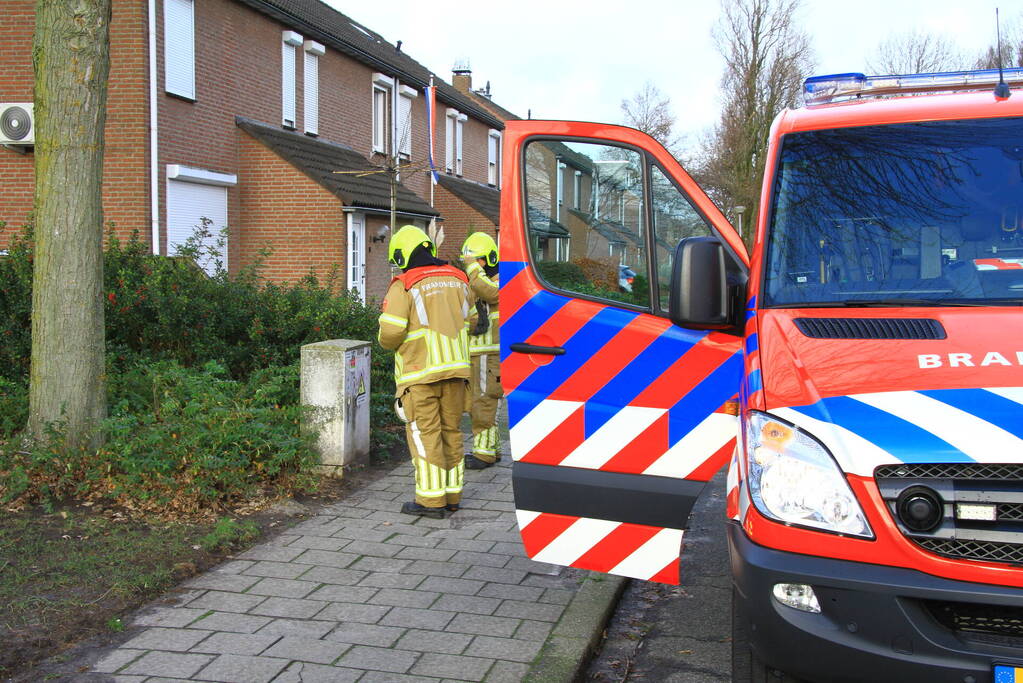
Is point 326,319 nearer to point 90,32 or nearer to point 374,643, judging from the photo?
point 90,32

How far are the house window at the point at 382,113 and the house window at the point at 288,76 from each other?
13.7 feet

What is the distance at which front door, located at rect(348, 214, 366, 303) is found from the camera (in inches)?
802

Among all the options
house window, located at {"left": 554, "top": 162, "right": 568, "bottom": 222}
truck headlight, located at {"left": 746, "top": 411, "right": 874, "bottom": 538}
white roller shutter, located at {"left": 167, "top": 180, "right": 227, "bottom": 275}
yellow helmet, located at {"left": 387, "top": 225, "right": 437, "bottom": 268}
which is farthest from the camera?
white roller shutter, located at {"left": 167, "top": 180, "right": 227, "bottom": 275}

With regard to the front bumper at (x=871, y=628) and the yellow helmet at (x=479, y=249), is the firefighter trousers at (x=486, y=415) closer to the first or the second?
the yellow helmet at (x=479, y=249)

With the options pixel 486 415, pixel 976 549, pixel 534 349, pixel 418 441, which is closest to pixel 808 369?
pixel 976 549

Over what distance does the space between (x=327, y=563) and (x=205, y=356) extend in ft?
12.0

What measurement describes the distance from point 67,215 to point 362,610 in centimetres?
346

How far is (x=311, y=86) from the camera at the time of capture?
70.7 feet

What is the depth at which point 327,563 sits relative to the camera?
208 inches

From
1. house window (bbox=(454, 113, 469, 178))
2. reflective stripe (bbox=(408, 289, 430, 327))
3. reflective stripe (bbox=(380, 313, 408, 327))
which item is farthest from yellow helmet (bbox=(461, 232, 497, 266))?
house window (bbox=(454, 113, 469, 178))

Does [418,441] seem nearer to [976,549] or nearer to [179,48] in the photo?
[976,549]

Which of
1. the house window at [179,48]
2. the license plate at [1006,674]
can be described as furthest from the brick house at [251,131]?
the license plate at [1006,674]

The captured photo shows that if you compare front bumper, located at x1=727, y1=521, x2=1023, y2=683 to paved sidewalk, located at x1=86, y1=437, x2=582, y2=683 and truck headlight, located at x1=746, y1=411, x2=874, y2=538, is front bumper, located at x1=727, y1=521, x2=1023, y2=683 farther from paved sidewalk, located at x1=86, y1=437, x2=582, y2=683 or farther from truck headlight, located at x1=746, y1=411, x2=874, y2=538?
paved sidewalk, located at x1=86, y1=437, x2=582, y2=683

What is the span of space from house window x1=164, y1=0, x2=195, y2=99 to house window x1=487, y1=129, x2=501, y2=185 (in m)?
19.9
